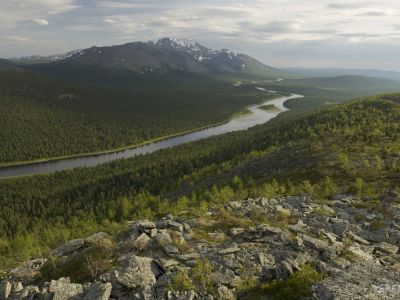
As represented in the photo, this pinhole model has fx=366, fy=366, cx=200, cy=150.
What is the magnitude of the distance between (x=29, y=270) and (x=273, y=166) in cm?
6504

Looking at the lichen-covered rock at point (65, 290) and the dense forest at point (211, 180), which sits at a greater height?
the lichen-covered rock at point (65, 290)

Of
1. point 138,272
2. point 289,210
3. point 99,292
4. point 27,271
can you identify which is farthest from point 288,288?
point 27,271

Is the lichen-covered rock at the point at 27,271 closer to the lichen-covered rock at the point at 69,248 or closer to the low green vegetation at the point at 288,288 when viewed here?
the lichen-covered rock at the point at 69,248

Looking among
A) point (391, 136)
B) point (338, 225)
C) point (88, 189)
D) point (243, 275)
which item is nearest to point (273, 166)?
point (391, 136)

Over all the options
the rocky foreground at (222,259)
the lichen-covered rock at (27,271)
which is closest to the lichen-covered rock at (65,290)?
the rocky foreground at (222,259)

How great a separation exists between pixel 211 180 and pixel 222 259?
69451 millimetres

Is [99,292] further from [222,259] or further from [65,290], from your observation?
[222,259]

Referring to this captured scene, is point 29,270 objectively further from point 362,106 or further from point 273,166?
point 362,106

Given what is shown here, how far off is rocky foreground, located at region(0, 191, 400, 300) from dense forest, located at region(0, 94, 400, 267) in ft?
21.7

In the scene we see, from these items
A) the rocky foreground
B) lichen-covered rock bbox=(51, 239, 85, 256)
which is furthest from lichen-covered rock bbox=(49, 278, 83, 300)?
lichen-covered rock bbox=(51, 239, 85, 256)

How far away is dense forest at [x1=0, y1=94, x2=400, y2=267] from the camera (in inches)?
2190

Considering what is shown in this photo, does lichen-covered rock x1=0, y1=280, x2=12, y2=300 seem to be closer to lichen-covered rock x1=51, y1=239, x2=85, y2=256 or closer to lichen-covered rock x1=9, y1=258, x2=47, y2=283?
lichen-covered rock x1=9, y1=258, x2=47, y2=283

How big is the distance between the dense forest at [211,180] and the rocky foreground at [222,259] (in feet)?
21.7

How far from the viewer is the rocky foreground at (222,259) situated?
75.1ft
